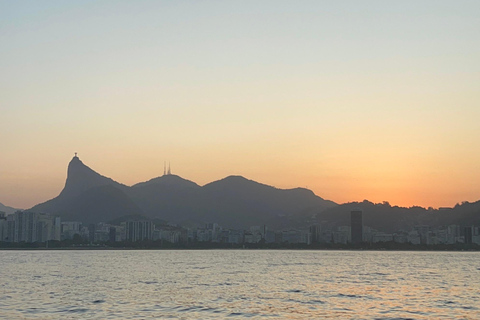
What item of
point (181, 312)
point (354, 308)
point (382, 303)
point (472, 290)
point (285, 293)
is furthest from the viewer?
point (472, 290)

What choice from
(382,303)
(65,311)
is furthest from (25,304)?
(382,303)

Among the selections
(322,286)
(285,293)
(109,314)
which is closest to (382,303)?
(285,293)

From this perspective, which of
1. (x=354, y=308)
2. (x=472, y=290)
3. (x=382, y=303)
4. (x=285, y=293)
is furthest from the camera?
(x=472, y=290)

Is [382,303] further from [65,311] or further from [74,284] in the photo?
[74,284]

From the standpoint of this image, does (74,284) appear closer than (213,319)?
No

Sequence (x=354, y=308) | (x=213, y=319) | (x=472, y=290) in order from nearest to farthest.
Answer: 1. (x=213, y=319)
2. (x=354, y=308)
3. (x=472, y=290)

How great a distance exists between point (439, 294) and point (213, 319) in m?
38.3

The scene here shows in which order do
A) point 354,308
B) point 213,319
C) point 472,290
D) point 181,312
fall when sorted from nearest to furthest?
point 213,319, point 181,312, point 354,308, point 472,290

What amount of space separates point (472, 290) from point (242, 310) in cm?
4191

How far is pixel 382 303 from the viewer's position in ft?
217

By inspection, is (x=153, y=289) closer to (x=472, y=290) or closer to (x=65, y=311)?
(x=65, y=311)

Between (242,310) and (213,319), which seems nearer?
(213,319)

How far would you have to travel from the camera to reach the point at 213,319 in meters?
52.7

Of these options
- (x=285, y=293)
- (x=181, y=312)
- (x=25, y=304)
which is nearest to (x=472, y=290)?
(x=285, y=293)
